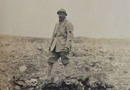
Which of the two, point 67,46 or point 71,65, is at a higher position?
point 67,46

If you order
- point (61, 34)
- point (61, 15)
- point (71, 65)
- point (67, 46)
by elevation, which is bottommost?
point (71, 65)

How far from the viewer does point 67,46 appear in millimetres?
2734

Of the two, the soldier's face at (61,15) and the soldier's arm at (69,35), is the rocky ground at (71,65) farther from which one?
the soldier's face at (61,15)

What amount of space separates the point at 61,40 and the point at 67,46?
0.09 metres

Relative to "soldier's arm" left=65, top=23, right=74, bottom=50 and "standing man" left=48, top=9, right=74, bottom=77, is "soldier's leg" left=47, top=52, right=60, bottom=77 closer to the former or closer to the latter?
"standing man" left=48, top=9, right=74, bottom=77

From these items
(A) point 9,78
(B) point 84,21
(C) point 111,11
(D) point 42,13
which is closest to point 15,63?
(A) point 9,78

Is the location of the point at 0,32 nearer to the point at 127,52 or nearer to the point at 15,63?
the point at 15,63

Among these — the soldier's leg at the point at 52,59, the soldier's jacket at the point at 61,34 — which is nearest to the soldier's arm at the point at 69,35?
the soldier's jacket at the point at 61,34

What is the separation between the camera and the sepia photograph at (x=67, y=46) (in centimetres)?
276

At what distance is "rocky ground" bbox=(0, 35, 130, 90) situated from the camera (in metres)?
2.75

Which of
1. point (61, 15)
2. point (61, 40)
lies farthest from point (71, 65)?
point (61, 15)

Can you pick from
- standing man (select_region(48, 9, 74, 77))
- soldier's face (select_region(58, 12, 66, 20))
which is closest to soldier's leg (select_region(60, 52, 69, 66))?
standing man (select_region(48, 9, 74, 77))

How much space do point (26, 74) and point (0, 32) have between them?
47 centimetres

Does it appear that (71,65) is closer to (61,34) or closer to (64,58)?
(64,58)
